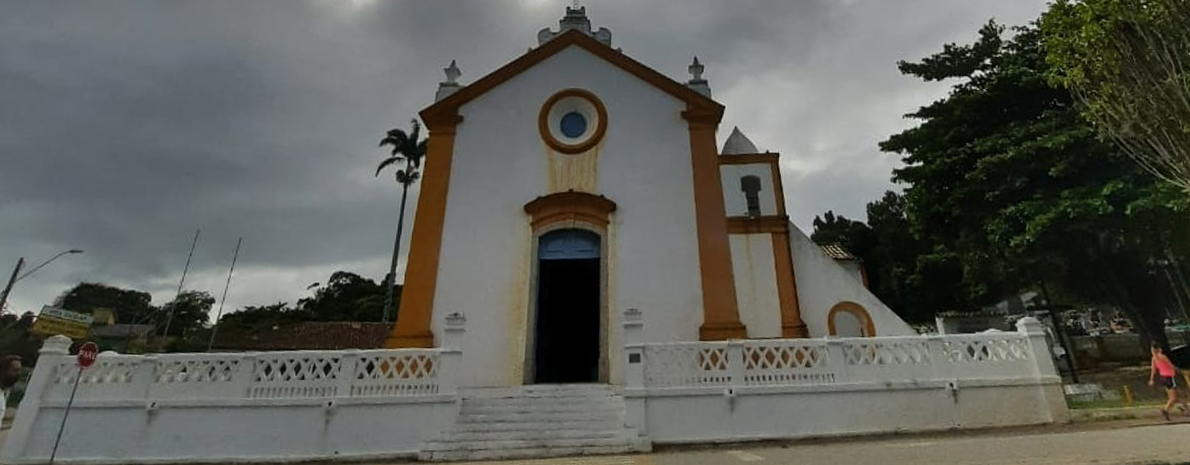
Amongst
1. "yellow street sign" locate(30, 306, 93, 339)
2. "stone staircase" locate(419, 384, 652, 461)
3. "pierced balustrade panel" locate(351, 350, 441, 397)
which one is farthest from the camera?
"yellow street sign" locate(30, 306, 93, 339)

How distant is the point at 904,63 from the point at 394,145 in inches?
1052

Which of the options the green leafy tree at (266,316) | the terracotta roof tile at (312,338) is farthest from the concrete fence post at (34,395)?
the green leafy tree at (266,316)

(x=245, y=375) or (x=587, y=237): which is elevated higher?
(x=587, y=237)

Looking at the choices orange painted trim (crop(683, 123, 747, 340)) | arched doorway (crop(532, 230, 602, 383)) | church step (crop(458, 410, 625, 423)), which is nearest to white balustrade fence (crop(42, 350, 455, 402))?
church step (crop(458, 410, 625, 423))

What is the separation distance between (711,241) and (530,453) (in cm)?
578

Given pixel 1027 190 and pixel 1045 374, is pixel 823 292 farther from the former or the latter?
pixel 1027 190

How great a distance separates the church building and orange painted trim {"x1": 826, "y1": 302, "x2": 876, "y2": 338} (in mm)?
29

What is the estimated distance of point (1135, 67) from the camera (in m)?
7.38

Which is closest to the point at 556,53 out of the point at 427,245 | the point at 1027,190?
the point at 427,245

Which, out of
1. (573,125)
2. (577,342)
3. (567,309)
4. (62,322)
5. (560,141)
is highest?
(573,125)

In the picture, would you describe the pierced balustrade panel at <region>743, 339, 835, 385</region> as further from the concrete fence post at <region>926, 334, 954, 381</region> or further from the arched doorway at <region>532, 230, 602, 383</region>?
the arched doorway at <region>532, 230, 602, 383</region>

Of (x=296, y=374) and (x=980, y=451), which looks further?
(x=296, y=374)

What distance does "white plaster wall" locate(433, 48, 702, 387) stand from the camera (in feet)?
34.7

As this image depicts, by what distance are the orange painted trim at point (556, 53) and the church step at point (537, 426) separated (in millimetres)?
7251
